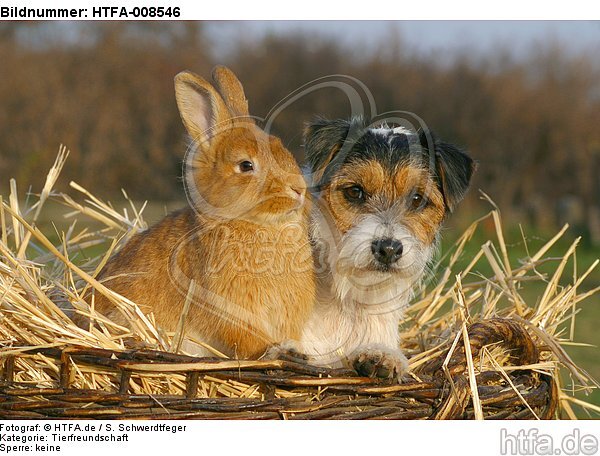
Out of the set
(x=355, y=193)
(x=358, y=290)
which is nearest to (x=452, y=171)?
(x=355, y=193)

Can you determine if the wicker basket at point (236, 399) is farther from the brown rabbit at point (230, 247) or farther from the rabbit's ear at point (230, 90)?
the rabbit's ear at point (230, 90)

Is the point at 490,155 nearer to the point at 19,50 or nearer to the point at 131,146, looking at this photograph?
the point at 131,146

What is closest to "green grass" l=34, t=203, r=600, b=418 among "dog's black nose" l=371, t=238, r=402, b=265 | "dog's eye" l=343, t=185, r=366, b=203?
"dog's eye" l=343, t=185, r=366, b=203

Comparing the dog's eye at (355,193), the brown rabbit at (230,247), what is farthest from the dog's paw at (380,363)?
the dog's eye at (355,193)

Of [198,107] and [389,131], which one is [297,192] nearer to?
[198,107]

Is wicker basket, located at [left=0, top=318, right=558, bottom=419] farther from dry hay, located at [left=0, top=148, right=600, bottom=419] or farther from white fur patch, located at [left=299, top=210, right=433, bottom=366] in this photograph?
white fur patch, located at [left=299, top=210, right=433, bottom=366]

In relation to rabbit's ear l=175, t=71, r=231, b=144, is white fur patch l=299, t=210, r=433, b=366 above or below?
below
